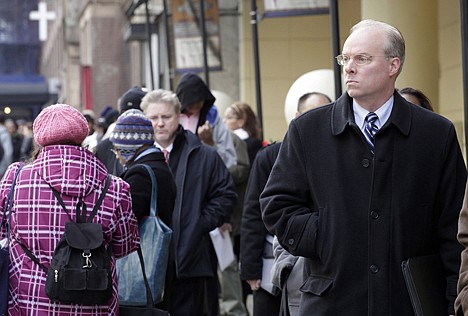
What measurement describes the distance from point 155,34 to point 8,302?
16.8 meters

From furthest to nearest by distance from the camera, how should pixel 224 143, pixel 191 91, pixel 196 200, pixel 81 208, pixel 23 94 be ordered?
pixel 23 94 → pixel 224 143 → pixel 191 91 → pixel 196 200 → pixel 81 208

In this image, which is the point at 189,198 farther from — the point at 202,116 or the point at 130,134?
the point at 202,116

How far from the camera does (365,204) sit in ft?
14.8

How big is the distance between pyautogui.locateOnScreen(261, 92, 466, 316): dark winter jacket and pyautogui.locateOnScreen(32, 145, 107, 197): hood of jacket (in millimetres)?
1049

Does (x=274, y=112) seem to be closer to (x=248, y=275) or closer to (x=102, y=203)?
(x=248, y=275)

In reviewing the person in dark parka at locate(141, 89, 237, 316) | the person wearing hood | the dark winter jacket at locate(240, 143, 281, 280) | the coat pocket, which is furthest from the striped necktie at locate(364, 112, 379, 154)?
the person wearing hood

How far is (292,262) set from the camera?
5422 mm

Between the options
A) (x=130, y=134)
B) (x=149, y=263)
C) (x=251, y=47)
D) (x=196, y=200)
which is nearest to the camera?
(x=149, y=263)

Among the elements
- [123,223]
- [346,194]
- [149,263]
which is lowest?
[149,263]

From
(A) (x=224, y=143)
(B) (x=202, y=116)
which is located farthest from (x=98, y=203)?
(A) (x=224, y=143)

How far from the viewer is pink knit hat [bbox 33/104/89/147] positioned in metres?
5.41

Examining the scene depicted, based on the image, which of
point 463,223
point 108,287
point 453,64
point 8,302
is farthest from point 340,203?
point 453,64

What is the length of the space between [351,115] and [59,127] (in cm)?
150

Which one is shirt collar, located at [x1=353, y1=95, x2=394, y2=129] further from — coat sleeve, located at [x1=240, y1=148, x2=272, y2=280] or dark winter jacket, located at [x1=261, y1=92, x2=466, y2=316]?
coat sleeve, located at [x1=240, y1=148, x2=272, y2=280]
